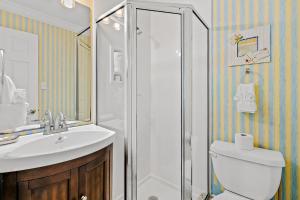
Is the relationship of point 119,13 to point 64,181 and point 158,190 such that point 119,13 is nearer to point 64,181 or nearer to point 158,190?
point 64,181

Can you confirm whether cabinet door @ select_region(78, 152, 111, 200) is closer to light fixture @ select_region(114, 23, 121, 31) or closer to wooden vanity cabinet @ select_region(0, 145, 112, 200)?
wooden vanity cabinet @ select_region(0, 145, 112, 200)

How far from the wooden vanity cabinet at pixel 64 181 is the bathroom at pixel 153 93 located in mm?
11

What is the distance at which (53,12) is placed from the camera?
1271 mm

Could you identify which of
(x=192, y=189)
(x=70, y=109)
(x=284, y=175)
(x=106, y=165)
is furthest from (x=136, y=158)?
(x=284, y=175)

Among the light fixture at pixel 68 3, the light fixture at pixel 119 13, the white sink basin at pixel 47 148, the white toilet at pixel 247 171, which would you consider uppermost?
the light fixture at pixel 68 3

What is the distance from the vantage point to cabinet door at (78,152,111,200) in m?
0.94

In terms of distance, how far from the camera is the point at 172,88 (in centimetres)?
132

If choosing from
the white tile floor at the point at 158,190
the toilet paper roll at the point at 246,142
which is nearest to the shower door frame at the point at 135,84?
the white tile floor at the point at 158,190

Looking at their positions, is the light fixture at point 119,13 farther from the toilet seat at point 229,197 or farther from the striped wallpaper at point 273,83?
the toilet seat at point 229,197

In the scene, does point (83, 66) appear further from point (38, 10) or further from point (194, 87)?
point (194, 87)

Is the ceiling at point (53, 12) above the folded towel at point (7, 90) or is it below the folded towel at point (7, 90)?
above

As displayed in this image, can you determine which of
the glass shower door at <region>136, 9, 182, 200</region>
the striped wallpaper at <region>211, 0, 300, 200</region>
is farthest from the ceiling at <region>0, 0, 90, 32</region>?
the striped wallpaper at <region>211, 0, 300, 200</region>

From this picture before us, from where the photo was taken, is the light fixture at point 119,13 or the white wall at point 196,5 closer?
the light fixture at point 119,13

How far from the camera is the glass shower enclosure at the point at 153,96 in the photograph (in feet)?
3.67
